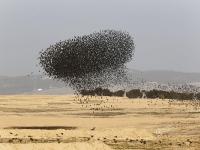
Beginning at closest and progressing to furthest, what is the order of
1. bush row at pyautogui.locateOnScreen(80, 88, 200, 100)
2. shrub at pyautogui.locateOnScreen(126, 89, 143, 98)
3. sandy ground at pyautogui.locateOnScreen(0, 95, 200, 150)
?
sandy ground at pyautogui.locateOnScreen(0, 95, 200, 150), bush row at pyautogui.locateOnScreen(80, 88, 200, 100), shrub at pyautogui.locateOnScreen(126, 89, 143, 98)

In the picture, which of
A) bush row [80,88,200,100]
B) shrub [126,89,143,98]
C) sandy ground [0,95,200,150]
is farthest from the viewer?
shrub [126,89,143,98]

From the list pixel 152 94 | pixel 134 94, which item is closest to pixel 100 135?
pixel 152 94

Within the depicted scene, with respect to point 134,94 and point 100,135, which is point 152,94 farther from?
point 100,135

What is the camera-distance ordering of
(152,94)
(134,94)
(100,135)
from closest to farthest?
(100,135)
(152,94)
(134,94)

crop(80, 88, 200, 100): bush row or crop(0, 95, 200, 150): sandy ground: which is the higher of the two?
crop(80, 88, 200, 100): bush row

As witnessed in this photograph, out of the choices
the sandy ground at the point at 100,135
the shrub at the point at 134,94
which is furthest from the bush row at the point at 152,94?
the sandy ground at the point at 100,135

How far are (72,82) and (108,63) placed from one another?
3.61 metres

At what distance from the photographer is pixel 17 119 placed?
103ft

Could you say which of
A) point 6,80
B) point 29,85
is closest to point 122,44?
point 29,85

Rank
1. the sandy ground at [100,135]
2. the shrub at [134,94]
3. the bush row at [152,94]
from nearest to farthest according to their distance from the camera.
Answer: the sandy ground at [100,135] < the bush row at [152,94] < the shrub at [134,94]

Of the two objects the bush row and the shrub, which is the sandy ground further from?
the shrub

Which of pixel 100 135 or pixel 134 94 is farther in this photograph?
pixel 134 94

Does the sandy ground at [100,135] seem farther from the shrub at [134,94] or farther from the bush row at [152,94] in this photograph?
the shrub at [134,94]

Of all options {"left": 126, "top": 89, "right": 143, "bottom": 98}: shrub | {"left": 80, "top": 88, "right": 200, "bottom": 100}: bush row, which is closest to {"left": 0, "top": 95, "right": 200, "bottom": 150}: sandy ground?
{"left": 80, "top": 88, "right": 200, "bottom": 100}: bush row
